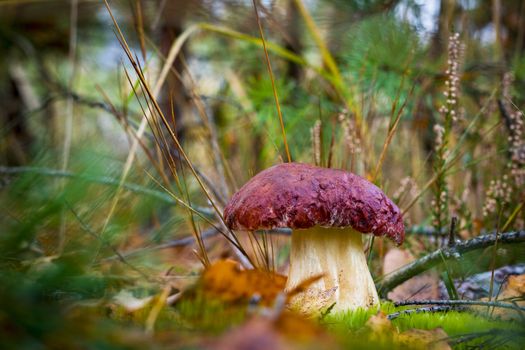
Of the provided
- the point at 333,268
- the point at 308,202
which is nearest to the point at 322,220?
the point at 308,202

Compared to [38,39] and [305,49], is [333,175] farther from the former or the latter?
[38,39]

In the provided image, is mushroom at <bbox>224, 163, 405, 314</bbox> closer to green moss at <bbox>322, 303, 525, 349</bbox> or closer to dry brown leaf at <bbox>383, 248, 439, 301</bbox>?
green moss at <bbox>322, 303, 525, 349</bbox>

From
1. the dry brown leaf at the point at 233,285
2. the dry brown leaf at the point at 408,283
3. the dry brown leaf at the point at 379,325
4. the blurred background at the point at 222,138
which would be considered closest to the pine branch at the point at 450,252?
the blurred background at the point at 222,138

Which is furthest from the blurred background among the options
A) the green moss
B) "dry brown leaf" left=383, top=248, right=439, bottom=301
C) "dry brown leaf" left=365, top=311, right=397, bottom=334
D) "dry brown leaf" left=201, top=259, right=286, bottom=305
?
"dry brown leaf" left=365, top=311, right=397, bottom=334

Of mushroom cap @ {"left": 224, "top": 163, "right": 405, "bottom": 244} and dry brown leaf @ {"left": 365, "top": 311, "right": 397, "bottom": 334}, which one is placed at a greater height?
mushroom cap @ {"left": 224, "top": 163, "right": 405, "bottom": 244}

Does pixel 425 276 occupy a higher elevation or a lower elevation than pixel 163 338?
lower

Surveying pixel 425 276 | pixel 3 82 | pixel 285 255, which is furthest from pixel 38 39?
pixel 425 276

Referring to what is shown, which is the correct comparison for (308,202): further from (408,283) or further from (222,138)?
(222,138)
